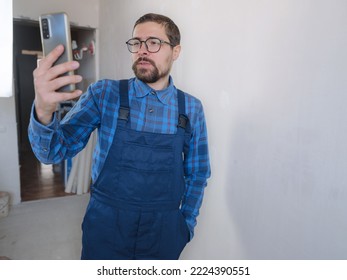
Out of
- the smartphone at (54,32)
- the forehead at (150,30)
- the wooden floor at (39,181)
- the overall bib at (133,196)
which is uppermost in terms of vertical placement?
the forehead at (150,30)

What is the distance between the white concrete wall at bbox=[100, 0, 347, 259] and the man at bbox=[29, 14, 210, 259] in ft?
0.69

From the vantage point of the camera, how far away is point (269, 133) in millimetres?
919

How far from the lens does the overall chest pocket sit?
92 centimetres

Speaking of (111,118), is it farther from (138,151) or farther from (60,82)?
(60,82)

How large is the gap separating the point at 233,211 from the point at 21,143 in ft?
17.1

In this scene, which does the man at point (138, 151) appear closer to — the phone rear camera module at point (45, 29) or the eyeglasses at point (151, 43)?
the eyeglasses at point (151, 43)

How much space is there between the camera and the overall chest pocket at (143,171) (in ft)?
3.02

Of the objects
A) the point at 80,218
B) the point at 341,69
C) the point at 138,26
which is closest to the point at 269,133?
the point at 341,69

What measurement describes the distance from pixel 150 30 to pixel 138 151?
18.0 inches

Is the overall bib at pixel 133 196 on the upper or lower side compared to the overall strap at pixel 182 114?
lower

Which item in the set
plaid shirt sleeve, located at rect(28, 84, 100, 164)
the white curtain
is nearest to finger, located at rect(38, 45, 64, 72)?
plaid shirt sleeve, located at rect(28, 84, 100, 164)

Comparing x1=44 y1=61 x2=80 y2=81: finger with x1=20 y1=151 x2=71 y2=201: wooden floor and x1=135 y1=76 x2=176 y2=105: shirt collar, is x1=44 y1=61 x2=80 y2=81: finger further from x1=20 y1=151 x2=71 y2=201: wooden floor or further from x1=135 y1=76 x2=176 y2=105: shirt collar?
x1=20 y1=151 x2=71 y2=201: wooden floor

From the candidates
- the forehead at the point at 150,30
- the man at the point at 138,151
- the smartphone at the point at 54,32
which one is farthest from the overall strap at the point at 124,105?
the smartphone at the point at 54,32

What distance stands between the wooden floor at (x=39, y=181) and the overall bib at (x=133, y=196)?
235 cm
